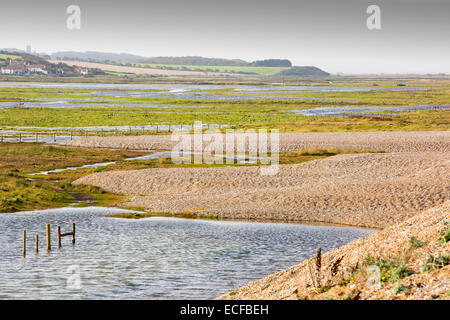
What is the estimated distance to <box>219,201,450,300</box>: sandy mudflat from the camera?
20438 mm

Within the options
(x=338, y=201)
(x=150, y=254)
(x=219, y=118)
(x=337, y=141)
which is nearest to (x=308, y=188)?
(x=338, y=201)

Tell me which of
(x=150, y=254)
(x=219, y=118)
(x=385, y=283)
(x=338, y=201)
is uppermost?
(x=219, y=118)

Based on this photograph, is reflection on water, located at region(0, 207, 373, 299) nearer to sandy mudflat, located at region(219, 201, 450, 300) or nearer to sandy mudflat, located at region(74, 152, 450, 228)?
sandy mudflat, located at region(74, 152, 450, 228)

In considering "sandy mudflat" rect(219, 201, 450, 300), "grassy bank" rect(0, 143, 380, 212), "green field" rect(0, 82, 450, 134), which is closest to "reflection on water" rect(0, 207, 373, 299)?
"sandy mudflat" rect(219, 201, 450, 300)

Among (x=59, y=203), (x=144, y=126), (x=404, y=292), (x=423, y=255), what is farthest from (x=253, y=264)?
(x=144, y=126)

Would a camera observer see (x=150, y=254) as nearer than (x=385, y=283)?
No

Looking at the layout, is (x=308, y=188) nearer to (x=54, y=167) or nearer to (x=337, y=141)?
(x=54, y=167)

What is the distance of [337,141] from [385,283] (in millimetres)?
72785

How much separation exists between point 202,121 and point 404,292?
119233mm

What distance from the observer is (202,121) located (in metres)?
138

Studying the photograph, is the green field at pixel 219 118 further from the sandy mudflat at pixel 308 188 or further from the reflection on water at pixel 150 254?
the reflection on water at pixel 150 254

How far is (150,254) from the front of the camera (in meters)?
37.2

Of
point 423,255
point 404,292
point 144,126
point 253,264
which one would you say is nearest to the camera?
point 404,292
